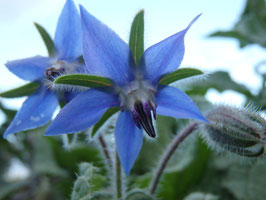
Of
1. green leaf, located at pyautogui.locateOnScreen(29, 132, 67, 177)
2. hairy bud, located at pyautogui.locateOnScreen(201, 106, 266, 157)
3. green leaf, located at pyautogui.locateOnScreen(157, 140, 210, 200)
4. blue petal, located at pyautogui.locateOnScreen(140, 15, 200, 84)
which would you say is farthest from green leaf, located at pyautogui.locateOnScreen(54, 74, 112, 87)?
green leaf, located at pyautogui.locateOnScreen(29, 132, 67, 177)

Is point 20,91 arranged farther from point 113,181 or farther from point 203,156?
point 203,156

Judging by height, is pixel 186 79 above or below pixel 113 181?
above

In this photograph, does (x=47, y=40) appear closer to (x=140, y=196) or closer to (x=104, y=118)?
(x=104, y=118)

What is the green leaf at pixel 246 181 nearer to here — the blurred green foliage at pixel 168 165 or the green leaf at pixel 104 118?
the blurred green foliage at pixel 168 165

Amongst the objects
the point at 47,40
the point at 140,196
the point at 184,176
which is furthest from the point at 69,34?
the point at 184,176

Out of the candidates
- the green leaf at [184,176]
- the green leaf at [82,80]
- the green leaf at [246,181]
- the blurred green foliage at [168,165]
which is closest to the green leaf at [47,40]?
the green leaf at [82,80]

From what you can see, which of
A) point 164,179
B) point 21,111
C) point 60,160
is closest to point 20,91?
point 21,111
